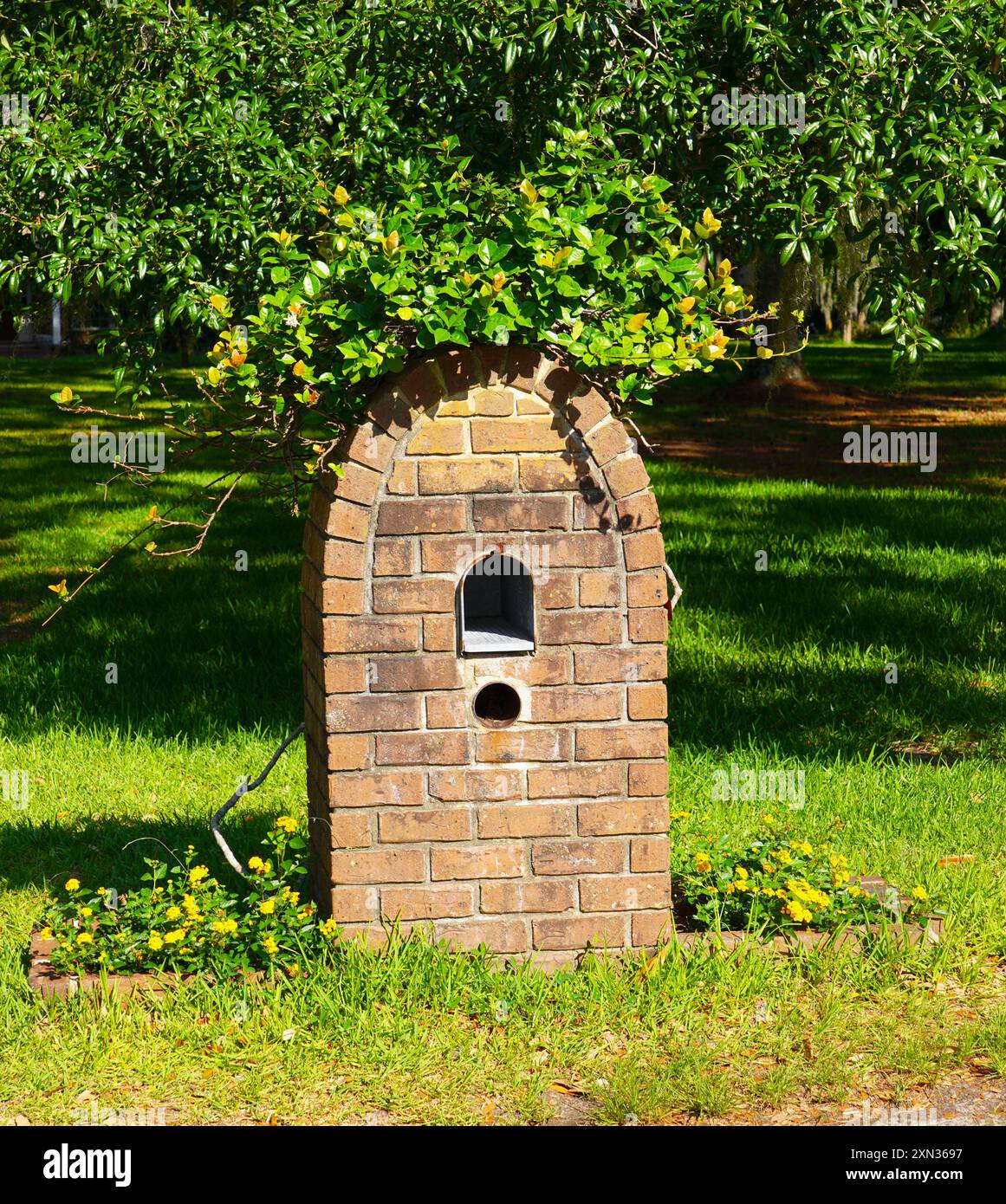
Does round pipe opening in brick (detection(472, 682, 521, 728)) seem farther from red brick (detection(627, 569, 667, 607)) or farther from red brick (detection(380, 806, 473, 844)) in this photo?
red brick (detection(627, 569, 667, 607))

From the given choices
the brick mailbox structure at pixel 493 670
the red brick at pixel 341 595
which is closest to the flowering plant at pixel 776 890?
the brick mailbox structure at pixel 493 670

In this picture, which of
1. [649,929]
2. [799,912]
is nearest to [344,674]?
[649,929]

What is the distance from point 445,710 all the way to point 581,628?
1.59ft

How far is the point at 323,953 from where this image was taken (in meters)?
4.34

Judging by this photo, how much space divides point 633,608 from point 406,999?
1.36 m

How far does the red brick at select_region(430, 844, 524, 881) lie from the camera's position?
4355mm

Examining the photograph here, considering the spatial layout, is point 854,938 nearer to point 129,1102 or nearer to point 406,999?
point 406,999

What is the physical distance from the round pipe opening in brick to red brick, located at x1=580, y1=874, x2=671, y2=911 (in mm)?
559

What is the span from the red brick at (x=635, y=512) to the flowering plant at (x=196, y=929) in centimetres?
150

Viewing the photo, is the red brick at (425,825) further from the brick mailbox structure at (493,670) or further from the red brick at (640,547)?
the red brick at (640,547)

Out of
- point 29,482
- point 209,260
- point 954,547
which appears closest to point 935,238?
point 209,260

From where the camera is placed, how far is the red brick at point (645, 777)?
442cm

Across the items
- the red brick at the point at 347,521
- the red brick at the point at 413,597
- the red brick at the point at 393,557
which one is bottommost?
the red brick at the point at 413,597

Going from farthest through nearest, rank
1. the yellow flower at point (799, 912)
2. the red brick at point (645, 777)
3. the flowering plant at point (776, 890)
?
1. the flowering plant at point (776, 890)
2. the yellow flower at point (799, 912)
3. the red brick at point (645, 777)
